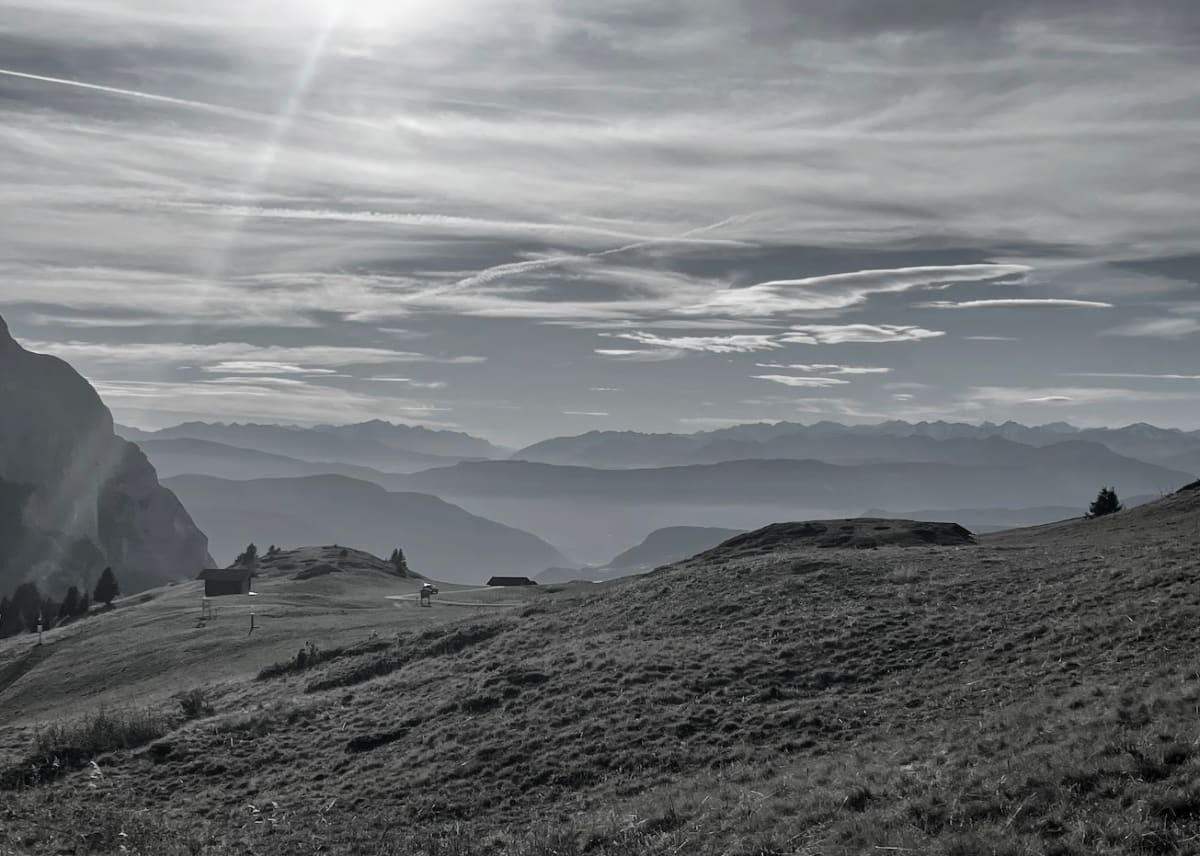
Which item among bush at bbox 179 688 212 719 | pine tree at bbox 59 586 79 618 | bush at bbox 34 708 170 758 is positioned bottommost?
pine tree at bbox 59 586 79 618

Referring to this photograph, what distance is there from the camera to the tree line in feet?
395

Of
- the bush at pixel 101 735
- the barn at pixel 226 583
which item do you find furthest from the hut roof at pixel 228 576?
the bush at pixel 101 735

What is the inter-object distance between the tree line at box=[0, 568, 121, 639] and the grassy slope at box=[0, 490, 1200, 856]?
97744 mm

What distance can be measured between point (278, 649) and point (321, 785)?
107 ft

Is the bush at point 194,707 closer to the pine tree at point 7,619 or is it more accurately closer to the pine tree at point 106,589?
the pine tree at point 106,589

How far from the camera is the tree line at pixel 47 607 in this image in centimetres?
12049

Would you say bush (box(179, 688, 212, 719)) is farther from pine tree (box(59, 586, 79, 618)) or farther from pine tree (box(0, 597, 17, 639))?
pine tree (box(0, 597, 17, 639))

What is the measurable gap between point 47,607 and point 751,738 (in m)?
152

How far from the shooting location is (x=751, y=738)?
21406 mm

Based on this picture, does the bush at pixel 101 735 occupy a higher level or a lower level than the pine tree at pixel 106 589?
higher

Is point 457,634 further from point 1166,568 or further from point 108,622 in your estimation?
point 108,622

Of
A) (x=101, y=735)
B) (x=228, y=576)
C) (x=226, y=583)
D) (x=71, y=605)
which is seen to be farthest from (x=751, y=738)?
(x=71, y=605)

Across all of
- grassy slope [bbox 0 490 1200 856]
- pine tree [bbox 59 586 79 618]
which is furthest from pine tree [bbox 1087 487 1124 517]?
pine tree [bbox 59 586 79 618]

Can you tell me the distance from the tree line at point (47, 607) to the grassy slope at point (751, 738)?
9774cm
